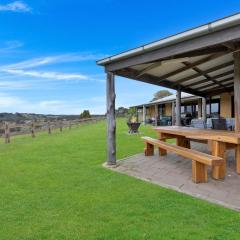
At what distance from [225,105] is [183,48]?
15.8 m

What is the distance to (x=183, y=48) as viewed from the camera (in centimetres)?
539

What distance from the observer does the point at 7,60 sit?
1027 inches

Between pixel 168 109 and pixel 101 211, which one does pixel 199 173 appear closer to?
pixel 101 211

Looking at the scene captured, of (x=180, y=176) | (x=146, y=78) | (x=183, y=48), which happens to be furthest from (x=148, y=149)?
(x=183, y=48)

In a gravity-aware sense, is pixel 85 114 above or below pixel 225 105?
below

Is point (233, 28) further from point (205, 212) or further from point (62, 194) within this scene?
point (62, 194)

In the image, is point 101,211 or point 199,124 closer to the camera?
point 101,211

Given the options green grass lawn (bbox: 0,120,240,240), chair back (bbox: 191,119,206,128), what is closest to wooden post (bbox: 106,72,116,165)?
green grass lawn (bbox: 0,120,240,240)

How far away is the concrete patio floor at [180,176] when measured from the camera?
482 cm

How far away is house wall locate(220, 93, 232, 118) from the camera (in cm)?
1949

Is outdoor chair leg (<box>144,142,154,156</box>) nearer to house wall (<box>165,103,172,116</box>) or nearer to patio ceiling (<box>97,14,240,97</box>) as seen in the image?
patio ceiling (<box>97,14,240,97</box>)

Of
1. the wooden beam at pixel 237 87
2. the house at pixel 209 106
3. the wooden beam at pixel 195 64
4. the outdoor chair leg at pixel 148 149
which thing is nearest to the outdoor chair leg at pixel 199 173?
the wooden beam at pixel 237 87

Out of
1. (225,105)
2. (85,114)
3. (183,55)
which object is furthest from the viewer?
(85,114)

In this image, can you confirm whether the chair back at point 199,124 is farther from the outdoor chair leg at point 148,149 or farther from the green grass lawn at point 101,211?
the green grass lawn at point 101,211
